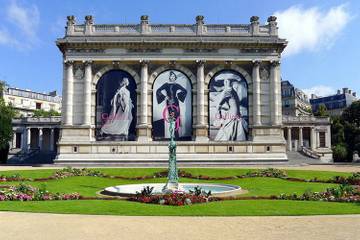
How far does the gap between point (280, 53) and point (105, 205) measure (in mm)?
44874

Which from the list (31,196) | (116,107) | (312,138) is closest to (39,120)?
(116,107)

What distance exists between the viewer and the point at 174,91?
58.3 metres

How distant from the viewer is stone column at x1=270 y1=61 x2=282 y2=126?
189 ft

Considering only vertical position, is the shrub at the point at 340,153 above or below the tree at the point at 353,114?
below

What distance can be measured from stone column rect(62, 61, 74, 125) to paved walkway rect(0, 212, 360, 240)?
40.6m

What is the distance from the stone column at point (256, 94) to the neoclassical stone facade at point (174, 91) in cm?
14

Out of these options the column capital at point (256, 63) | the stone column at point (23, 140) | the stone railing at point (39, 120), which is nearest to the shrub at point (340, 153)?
the column capital at point (256, 63)

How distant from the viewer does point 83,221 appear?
53.5 ft

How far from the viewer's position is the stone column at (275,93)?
57.6 metres

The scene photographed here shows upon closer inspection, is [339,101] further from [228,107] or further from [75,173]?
[75,173]

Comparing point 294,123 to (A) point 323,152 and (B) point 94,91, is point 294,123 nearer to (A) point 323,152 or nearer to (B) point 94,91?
(A) point 323,152

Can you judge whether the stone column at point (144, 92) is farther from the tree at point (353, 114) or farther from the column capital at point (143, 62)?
the tree at point (353, 114)

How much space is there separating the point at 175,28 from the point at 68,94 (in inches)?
724

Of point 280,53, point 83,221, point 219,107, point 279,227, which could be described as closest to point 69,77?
point 219,107
